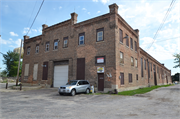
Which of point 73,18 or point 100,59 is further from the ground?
point 73,18

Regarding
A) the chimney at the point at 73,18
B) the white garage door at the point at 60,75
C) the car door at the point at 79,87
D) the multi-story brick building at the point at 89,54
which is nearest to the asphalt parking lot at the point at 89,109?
the car door at the point at 79,87

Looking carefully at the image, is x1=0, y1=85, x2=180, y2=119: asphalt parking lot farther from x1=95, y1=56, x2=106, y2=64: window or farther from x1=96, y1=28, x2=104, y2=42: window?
x1=96, y1=28, x2=104, y2=42: window

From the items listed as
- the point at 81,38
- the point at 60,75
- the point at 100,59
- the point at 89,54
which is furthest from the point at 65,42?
the point at 100,59

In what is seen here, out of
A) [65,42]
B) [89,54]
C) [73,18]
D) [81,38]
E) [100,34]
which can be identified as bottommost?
[89,54]

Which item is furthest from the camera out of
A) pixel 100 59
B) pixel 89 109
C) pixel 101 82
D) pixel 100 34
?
pixel 100 34

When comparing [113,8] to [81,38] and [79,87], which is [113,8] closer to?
[81,38]

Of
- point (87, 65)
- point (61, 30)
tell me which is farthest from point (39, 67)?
point (87, 65)

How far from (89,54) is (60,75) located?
707 centimetres

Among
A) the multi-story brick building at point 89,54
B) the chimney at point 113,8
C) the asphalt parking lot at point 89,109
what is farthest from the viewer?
the chimney at point 113,8

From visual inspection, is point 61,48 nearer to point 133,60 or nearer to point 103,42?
point 103,42

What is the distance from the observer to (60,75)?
903 inches

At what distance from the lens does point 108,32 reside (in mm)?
18469

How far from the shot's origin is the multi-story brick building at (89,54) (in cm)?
1794

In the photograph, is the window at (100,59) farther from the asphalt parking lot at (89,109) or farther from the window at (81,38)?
the asphalt parking lot at (89,109)
